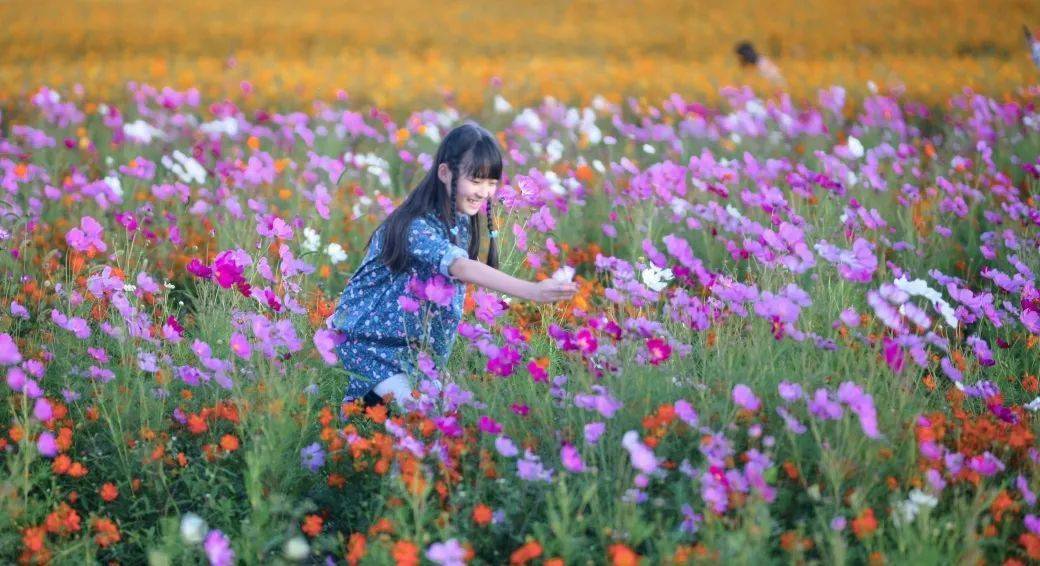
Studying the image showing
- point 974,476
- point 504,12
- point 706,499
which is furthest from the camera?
point 504,12

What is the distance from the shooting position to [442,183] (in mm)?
3062

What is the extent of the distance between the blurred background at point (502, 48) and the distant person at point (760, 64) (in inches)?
4.5

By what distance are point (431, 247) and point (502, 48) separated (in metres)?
11.1

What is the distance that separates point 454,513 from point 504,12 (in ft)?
56.1

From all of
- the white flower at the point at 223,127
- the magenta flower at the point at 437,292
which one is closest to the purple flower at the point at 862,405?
the magenta flower at the point at 437,292

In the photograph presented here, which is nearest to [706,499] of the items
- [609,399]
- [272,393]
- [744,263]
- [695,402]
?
[609,399]

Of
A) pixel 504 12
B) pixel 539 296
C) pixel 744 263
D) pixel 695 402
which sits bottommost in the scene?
pixel 504 12

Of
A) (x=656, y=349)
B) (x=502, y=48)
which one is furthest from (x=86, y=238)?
Answer: (x=502, y=48)

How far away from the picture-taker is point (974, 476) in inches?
91.9

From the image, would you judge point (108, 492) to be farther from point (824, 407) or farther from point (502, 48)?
point (502, 48)

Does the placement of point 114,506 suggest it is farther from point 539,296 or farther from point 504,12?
point 504,12

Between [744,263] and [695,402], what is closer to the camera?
[695,402]

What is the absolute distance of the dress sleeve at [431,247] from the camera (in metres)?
2.86

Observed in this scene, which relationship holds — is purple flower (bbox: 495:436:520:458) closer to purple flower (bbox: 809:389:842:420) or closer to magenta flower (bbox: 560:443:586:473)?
magenta flower (bbox: 560:443:586:473)
